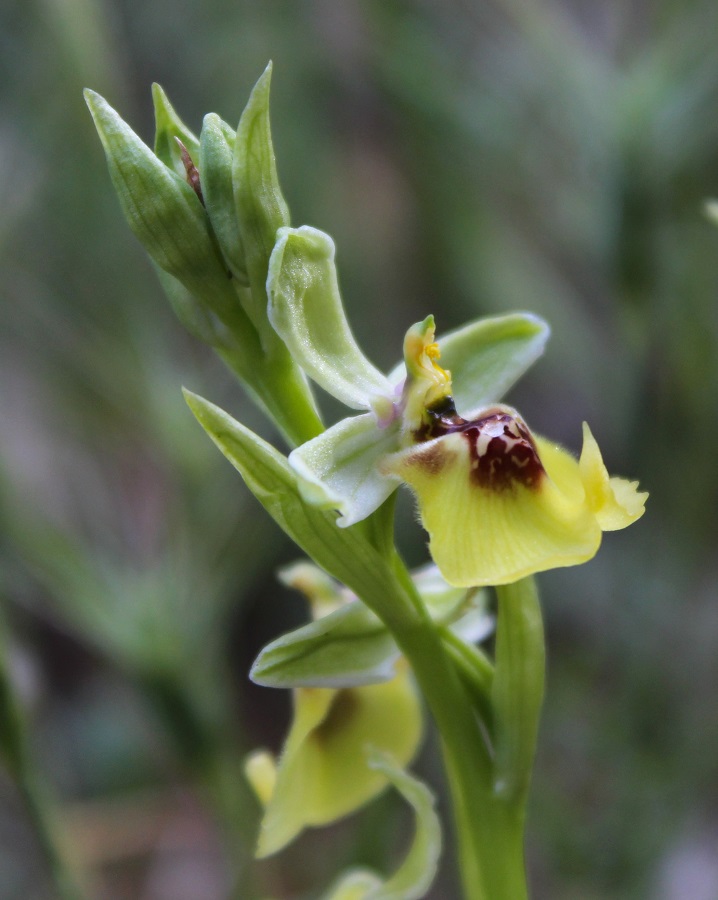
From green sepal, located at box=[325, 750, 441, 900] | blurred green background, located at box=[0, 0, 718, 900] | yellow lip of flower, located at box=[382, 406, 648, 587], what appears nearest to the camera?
yellow lip of flower, located at box=[382, 406, 648, 587]

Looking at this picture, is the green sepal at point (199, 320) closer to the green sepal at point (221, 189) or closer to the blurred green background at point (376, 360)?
the green sepal at point (221, 189)

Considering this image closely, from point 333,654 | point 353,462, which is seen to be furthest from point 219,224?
point 333,654

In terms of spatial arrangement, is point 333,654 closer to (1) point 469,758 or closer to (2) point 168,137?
(1) point 469,758

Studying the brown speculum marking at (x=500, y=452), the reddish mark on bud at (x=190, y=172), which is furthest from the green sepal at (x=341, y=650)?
the reddish mark on bud at (x=190, y=172)

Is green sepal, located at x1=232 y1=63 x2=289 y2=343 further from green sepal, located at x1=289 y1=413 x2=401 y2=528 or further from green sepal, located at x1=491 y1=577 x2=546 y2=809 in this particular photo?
green sepal, located at x1=491 y1=577 x2=546 y2=809

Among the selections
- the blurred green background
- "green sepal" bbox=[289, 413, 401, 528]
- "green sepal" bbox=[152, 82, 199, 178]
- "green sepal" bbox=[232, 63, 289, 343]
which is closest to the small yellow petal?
"green sepal" bbox=[289, 413, 401, 528]

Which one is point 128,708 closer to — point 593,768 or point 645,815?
point 593,768

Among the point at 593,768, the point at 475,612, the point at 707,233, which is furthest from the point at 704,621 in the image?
the point at 475,612
